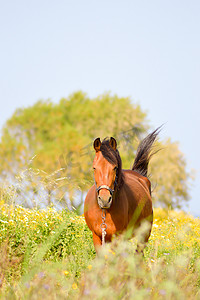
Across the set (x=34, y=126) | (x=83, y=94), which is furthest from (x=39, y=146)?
(x=83, y=94)

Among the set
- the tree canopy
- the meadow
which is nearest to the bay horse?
the meadow

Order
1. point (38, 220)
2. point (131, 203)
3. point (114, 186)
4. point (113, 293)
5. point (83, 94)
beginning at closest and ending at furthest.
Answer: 1. point (113, 293)
2. point (114, 186)
3. point (131, 203)
4. point (38, 220)
5. point (83, 94)

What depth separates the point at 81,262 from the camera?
636 centimetres

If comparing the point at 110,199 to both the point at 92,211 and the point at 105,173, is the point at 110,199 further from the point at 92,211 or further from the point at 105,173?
the point at 92,211

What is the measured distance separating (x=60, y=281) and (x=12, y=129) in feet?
76.5

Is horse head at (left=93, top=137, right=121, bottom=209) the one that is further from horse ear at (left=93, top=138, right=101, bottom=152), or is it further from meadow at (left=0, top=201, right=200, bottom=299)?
meadow at (left=0, top=201, right=200, bottom=299)

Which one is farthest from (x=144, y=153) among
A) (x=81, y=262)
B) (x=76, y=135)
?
(x=76, y=135)

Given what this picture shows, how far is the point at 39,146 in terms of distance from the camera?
2578cm

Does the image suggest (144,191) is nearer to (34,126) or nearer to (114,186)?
(114,186)

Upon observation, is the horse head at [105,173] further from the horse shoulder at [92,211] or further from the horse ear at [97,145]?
the horse shoulder at [92,211]

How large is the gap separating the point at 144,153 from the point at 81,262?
3.02m

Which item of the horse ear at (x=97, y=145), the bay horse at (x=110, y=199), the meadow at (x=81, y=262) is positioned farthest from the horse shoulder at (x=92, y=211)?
the horse ear at (x=97, y=145)

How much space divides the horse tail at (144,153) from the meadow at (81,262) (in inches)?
57.5

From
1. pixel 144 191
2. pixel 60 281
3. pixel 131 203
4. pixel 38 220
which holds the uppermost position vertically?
pixel 144 191
